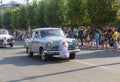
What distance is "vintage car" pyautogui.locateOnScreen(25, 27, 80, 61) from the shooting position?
17.9m

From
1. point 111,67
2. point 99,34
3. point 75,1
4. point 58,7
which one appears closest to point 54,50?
point 111,67

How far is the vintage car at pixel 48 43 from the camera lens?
705 inches

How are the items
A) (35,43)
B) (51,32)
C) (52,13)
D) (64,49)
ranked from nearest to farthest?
1. (64,49)
2. (51,32)
3. (35,43)
4. (52,13)

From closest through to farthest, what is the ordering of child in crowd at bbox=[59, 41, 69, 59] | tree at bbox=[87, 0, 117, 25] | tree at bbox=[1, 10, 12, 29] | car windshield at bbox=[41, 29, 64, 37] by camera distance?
child in crowd at bbox=[59, 41, 69, 59] → car windshield at bbox=[41, 29, 64, 37] → tree at bbox=[87, 0, 117, 25] → tree at bbox=[1, 10, 12, 29]

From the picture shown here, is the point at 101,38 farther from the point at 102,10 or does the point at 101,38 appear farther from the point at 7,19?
the point at 7,19

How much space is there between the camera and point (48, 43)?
17938 mm

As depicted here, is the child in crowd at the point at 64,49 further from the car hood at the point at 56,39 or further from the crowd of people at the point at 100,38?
the crowd of people at the point at 100,38

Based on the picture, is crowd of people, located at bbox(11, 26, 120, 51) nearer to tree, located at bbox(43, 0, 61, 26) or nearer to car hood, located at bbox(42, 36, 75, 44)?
car hood, located at bbox(42, 36, 75, 44)

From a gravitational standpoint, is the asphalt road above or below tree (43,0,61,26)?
below

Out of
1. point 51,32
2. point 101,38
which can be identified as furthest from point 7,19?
point 51,32

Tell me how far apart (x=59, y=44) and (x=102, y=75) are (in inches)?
215

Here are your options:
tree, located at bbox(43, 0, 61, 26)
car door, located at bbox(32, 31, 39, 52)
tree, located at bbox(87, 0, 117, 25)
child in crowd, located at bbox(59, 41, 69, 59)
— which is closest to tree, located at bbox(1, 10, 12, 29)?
tree, located at bbox(43, 0, 61, 26)

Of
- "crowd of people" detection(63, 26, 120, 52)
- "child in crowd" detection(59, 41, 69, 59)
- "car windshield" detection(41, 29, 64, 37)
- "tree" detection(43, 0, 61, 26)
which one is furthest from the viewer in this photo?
"tree" detection(43, 0, 61, 26)

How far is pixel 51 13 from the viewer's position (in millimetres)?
42031
